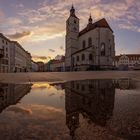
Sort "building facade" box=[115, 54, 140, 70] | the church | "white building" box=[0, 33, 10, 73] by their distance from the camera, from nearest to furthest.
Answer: "white building" box=[0, 33, 10, 73]
the church
"building facade" box=[115, 54, 140, 70]

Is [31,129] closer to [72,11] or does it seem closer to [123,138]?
[123,138]

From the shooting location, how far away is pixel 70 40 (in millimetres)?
75625

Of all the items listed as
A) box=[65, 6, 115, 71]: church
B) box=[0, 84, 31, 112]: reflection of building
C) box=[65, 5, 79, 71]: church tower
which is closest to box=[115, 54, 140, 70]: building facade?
box=[65, 5, 79, 71]: church tower

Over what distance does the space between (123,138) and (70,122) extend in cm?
90

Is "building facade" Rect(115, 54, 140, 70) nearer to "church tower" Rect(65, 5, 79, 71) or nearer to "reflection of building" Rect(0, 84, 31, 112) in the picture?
"church tower" Rect(65, 5, 79, 71)

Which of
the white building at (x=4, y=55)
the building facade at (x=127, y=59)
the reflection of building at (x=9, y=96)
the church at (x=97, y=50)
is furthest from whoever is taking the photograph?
the building facade at (x=127, y=59)

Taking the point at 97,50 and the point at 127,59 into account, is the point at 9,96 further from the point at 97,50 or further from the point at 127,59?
the point at 127,59

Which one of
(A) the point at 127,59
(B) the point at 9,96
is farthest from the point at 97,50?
(A) the point at 127,59

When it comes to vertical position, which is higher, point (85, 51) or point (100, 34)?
point (100, 34)

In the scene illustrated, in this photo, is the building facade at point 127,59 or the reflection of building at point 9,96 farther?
the building facade at point 127,59

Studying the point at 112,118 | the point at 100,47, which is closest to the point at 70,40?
the point at 100,47

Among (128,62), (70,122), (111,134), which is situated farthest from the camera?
(128,62)

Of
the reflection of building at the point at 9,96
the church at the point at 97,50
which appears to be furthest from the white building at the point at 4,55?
the reflection of building at the point at 9,96

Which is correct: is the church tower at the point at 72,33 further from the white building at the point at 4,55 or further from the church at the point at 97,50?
the white building at the point at 4,55
